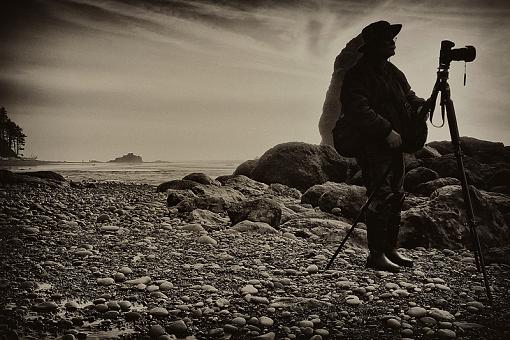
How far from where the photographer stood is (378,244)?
498 cm

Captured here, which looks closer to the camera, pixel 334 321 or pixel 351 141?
pixel 334 321

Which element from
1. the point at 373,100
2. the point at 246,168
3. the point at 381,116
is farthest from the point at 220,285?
the point at 246,168

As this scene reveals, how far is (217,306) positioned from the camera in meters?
3.76

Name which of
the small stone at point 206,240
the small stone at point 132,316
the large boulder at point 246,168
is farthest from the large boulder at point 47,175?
the small stone at point 132,316

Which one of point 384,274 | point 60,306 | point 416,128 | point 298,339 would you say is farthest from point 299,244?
point 60,306

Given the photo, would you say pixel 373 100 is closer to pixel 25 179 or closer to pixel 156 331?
pixel 156 331

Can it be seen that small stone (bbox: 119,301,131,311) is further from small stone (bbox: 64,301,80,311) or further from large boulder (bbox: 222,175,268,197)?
large boulder (bbox: 222,175,268,197)

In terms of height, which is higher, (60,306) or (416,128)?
(416,128)

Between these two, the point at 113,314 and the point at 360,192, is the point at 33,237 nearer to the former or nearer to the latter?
the point at 113,314

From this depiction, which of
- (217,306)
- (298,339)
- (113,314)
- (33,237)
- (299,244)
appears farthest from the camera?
(299,244)

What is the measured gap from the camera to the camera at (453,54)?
14.0 ft

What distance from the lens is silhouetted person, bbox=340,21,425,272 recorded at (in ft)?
15.7

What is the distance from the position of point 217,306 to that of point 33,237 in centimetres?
347

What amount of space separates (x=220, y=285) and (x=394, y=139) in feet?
8.62
